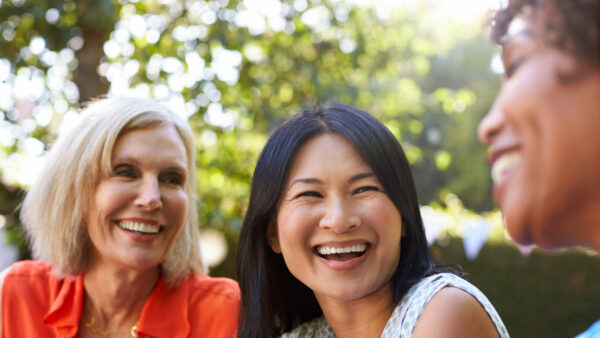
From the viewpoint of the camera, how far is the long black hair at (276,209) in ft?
6.68

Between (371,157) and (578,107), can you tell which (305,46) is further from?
(578,107)

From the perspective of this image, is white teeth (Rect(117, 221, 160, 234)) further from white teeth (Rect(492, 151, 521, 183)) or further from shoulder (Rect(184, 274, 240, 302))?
white teeth (Rect(492, 151, 521, 183))

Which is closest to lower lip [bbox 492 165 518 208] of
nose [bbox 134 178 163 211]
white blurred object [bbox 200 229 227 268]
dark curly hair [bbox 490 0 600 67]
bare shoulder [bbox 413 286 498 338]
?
dark curly hair [bbox 490 0 600 67]

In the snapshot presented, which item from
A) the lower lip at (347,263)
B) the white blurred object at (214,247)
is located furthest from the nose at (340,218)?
the white blurred object at (214,247)

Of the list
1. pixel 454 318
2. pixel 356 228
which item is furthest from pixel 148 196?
pixel 454 318

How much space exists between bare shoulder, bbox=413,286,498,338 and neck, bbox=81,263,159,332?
4.68 ft

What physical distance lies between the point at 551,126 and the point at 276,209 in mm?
1438

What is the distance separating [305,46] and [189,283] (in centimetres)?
356

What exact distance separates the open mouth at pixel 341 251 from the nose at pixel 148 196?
34.1 inches

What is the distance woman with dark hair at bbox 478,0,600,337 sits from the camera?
2.54 feet

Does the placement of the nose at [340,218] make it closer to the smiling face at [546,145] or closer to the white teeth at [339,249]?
the white teeth at [339,249]

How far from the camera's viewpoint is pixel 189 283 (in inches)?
116

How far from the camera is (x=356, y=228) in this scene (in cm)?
196

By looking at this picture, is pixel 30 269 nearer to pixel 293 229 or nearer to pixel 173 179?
pixel 173 179
